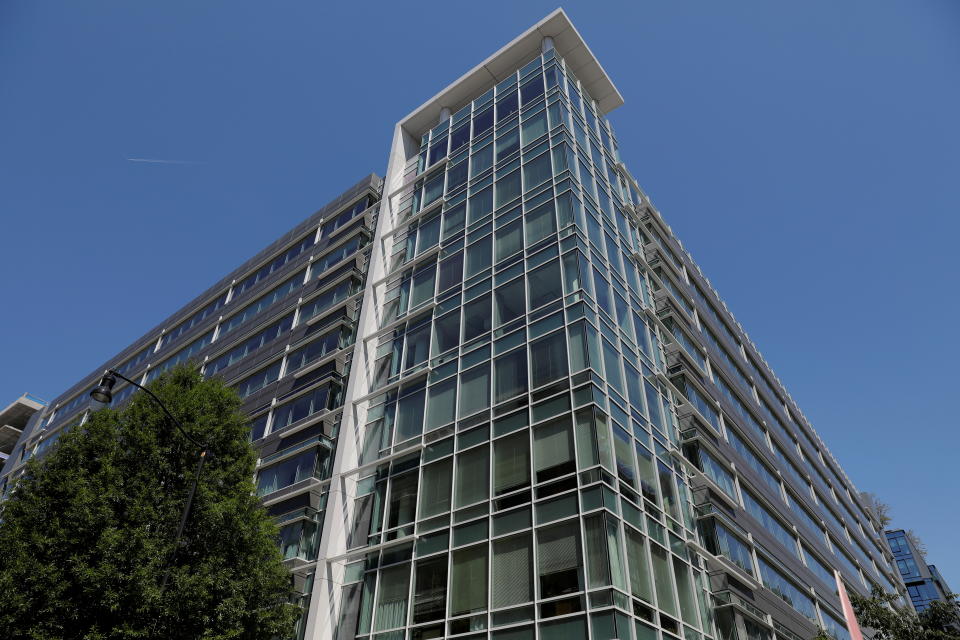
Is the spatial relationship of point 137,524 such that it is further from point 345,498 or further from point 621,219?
point 621,219

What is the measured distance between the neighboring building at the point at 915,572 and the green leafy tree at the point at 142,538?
352 feet

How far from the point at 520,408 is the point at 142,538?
1198 cm

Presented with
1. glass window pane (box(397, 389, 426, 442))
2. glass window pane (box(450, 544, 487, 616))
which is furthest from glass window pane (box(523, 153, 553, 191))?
glass window pane (box(450, 544, 487, 616))

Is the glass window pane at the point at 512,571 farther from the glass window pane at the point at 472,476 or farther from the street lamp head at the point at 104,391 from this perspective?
Result: the street lamp head at the point at 104,391

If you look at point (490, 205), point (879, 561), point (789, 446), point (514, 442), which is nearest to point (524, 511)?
point (514, 442)

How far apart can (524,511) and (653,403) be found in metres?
7.94

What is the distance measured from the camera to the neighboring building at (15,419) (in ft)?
226

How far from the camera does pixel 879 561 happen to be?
54312 mm

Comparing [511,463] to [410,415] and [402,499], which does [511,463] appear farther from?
[410,415]

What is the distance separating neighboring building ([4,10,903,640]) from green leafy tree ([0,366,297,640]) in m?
4.84

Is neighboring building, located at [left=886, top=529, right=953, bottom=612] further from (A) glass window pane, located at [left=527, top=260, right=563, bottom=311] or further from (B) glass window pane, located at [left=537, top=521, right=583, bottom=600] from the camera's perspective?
(B) glass window pane, located at [left=537, top=521, right=583, bottom=600]

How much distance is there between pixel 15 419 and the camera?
7175cm

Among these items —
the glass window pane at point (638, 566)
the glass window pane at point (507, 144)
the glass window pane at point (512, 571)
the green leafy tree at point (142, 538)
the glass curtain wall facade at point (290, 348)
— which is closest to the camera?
the green leafy tree at point (142, 538)

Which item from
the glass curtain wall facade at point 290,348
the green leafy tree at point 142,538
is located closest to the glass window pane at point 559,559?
the green leafy tree at point 142,538
